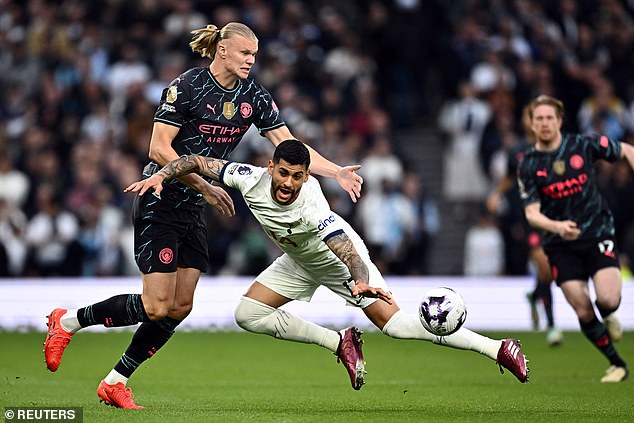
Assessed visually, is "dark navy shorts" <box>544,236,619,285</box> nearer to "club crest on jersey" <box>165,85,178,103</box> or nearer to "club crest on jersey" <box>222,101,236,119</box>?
"club crest on jersey" <box>222,101,236,119</box>

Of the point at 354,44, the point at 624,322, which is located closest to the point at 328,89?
the point at 354,44

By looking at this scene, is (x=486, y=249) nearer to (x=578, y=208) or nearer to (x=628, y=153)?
(x=578, y=208)

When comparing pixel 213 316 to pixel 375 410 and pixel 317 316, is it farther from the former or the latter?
pixel 375 410

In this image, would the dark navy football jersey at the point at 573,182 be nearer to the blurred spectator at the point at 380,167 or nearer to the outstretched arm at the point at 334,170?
the outstretched arm at the point at 334,170

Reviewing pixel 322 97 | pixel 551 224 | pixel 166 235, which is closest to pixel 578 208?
pixel 551 224

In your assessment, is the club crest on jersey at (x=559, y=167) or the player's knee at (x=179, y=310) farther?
the club crest on jersey at (x=559, y=167)

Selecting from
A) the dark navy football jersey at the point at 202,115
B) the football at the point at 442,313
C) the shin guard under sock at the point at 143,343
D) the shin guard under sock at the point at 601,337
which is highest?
the dark navy football jersey at the point at 202,115

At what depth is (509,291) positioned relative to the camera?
17.7 m

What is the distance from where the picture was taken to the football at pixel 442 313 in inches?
351

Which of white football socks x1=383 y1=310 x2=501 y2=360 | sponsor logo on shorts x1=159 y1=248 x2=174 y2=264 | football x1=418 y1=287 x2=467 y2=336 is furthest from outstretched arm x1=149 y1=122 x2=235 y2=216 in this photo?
football x1=418 y1=287 x2=467 y2=336

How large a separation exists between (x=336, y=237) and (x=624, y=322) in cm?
987

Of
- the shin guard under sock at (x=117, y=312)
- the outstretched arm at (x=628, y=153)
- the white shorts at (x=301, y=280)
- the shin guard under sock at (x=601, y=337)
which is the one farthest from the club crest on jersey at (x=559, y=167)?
the shin guard under sock at (x=117, y=312)

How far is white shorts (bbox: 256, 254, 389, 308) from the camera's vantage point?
30.8 ft

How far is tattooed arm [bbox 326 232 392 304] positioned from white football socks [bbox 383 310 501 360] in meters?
0.68
